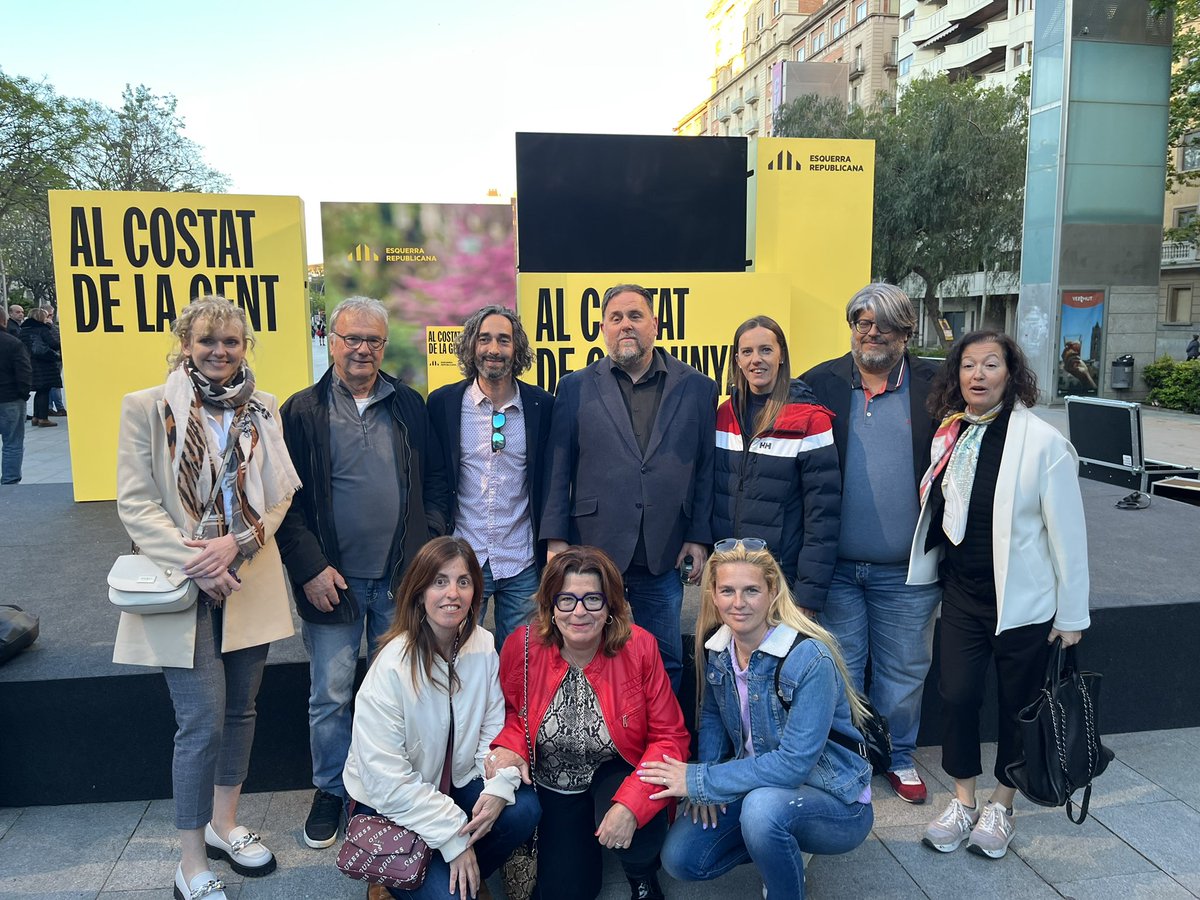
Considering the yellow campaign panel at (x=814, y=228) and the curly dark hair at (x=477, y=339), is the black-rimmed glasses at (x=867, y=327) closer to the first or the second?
the curly dark hair at (x=477, y=339)

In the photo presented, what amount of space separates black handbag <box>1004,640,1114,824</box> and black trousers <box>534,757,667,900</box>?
3.97ft

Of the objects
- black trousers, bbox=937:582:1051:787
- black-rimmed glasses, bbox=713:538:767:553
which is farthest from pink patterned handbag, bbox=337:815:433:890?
black trousers, bbox=937:582:1051:787

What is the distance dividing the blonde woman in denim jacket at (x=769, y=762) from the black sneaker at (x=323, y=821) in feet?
3.93

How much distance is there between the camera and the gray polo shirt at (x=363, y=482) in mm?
2846

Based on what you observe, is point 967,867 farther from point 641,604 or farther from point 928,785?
point 641,604

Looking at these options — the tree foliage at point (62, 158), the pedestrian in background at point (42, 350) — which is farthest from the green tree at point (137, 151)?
the pedestrian in background at point (42, 350)

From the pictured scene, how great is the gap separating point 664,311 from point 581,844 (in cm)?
405

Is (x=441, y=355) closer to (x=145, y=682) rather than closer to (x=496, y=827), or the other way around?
(x=145, y=682)

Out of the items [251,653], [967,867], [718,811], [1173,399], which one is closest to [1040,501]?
[967,867]

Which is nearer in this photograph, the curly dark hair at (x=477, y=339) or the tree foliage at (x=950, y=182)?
the curly dark hair at (x=477, y=339)

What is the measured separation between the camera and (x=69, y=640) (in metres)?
3.46

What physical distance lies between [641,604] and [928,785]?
138cm

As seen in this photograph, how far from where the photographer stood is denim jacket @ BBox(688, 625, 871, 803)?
2408mm

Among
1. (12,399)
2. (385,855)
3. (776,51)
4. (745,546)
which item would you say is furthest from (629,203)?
(776,51)
